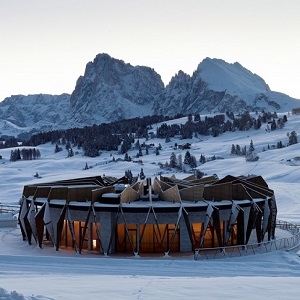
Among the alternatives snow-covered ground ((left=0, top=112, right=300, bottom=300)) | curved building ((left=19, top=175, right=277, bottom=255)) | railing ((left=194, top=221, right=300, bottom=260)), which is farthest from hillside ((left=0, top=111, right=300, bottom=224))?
snow-covered ground ((left=0, top=112, right=300, bottom=300))

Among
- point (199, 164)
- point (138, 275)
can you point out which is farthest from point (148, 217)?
point (199, 164)

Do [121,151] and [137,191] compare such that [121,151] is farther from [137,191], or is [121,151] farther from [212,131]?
[137,191]

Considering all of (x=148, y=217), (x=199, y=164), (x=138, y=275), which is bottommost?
(x=199, y=164)

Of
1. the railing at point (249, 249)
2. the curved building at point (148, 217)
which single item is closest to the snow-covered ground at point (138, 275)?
the railing at point (249, 249)

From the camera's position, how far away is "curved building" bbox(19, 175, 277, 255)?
27609mm

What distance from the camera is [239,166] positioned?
111m

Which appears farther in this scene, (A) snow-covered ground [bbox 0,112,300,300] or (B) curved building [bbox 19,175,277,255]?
(B) curved building [bbox 19,175,277,255]

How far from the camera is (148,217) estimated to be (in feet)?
89.6

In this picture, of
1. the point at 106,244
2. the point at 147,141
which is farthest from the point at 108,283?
the point at 147,141

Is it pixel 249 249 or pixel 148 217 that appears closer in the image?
pixel 148 217

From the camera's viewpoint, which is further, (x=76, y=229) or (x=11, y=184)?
(x=11, y=184)

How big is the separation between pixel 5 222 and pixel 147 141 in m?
137

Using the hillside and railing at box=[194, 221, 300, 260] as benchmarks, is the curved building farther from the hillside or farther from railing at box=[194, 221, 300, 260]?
the hillside

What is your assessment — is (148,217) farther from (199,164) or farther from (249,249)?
(199,164)
